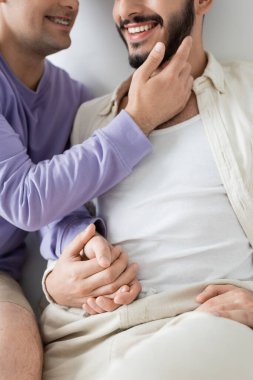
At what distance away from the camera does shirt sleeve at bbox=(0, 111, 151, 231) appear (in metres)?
1.19

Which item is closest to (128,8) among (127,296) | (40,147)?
(40,147)

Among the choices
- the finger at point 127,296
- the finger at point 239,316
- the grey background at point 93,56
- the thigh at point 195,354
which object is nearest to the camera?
the thigh at point 195,354

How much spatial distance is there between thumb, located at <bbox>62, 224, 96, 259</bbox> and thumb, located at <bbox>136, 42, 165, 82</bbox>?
36 centimetres

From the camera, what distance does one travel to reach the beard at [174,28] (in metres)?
1.27

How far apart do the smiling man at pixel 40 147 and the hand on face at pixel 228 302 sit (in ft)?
0.56

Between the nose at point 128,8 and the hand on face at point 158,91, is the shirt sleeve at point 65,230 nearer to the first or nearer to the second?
the hand on face at point 158,91

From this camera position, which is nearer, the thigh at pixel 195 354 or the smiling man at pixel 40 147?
the thigh at pixel 195 354

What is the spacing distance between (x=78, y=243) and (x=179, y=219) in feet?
0.73

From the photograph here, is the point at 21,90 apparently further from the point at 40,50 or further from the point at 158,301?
the point at 158,301

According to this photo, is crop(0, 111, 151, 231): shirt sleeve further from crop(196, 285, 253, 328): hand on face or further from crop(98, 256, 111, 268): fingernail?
crop(196, 285, 253, 328): hand on face

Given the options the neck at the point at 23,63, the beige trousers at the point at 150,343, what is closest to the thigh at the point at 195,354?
the beige trousers at the point at 150,343

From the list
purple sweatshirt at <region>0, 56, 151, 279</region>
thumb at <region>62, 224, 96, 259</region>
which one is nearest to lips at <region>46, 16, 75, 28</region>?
purple sweatshirt at <region>0, 56, 151, 279</region>

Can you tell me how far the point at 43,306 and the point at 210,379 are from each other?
65cm

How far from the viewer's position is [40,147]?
1.44 m
